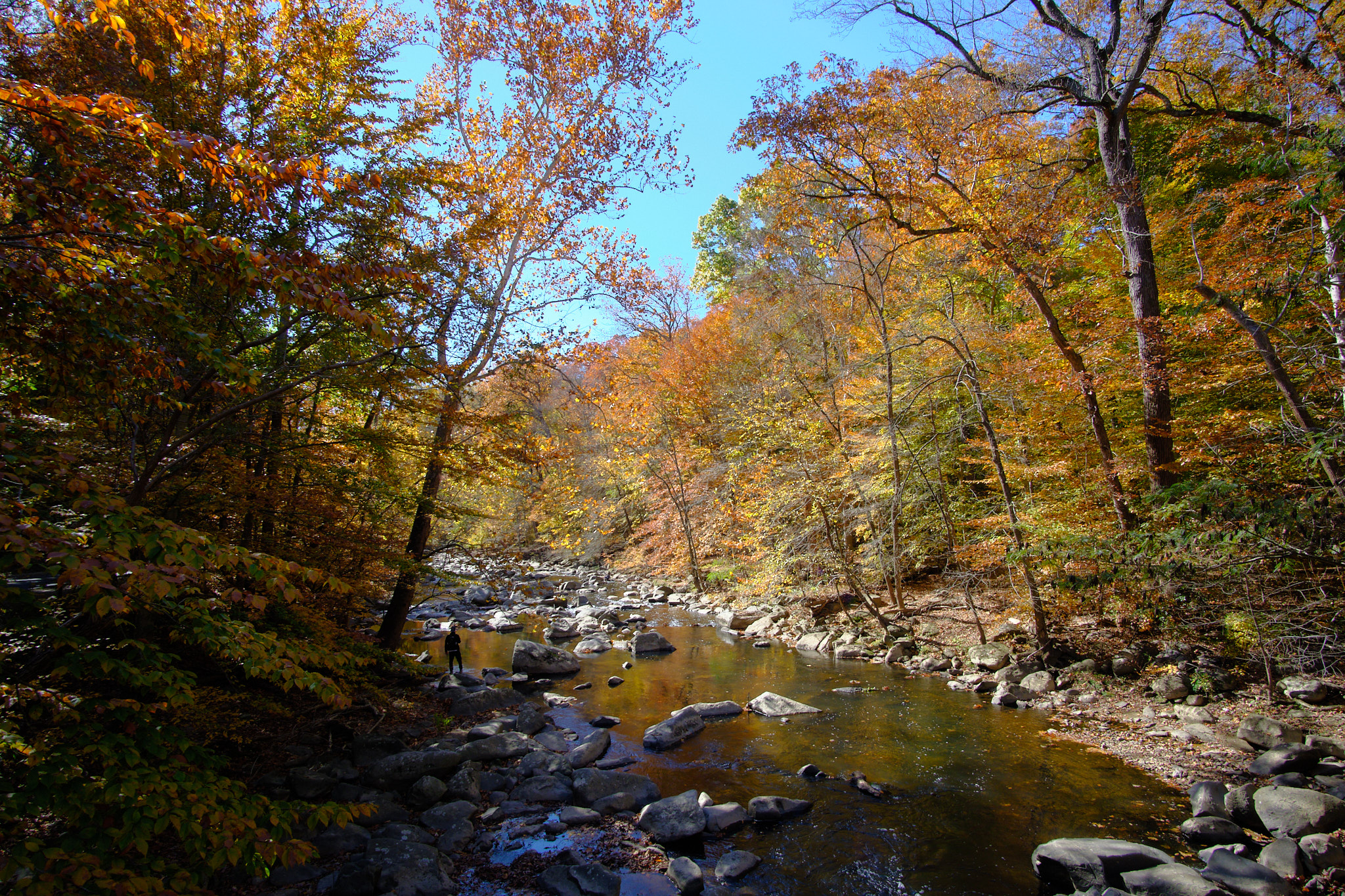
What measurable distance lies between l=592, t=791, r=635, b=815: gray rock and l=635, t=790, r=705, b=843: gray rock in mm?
323

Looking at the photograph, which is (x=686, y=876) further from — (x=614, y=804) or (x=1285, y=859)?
(x=1285, y=859)

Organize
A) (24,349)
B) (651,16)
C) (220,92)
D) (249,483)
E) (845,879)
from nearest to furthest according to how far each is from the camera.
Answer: (24,349)
(845,879)
(220,92)
(249,483)
(651,16)

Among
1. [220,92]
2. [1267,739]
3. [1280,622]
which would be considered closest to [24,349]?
[220,92]

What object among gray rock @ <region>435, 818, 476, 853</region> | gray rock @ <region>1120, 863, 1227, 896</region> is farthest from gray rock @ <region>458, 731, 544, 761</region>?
gray rock @ <region>1120, 863, 1227, 896</region>

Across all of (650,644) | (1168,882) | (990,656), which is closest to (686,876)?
(1168,882)

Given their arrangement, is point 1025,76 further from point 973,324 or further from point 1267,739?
point 1267,739

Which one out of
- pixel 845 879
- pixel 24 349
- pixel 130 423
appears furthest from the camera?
pixel 845 879

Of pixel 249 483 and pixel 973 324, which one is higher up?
pixel 973 324

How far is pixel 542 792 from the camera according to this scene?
6.91 m

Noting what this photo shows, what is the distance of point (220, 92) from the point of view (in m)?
5.85

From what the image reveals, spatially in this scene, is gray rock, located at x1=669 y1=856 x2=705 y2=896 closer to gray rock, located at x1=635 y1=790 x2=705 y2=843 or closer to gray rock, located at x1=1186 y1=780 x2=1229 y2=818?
gray rock, located at x1=635 y1=790 x2=705 y2=843

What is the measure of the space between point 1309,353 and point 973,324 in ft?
18.3

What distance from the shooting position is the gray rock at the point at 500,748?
777cm

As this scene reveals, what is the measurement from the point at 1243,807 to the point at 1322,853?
35.8 inches
